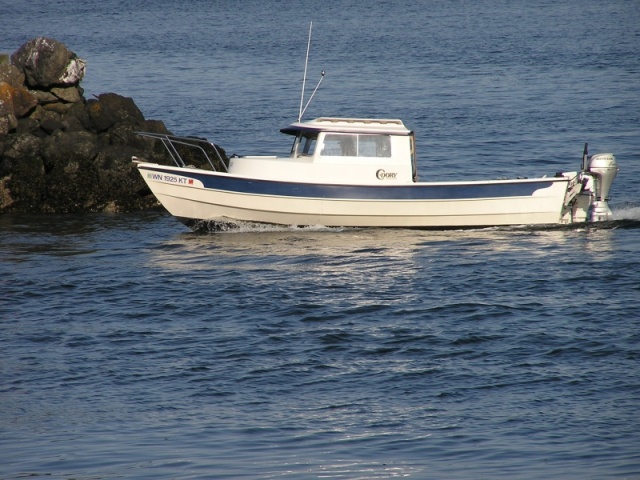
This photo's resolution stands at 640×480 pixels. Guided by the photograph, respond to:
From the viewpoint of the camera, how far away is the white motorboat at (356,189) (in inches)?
792

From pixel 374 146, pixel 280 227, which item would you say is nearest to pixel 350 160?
pixel 374 146

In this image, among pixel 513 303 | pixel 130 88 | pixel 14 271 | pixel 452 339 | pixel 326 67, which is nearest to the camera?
pixel 452 339

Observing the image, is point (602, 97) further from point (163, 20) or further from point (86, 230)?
point (163, 20)

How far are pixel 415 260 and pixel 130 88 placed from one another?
2702cm

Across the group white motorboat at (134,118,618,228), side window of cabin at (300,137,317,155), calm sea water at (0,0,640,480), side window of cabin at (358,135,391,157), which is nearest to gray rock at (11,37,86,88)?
calm sea water at (0,0,640,480)

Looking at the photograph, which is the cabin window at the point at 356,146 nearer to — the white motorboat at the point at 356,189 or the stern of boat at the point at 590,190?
the white motorboat at the point at 356,189

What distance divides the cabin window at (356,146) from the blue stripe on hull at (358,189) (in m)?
0.73

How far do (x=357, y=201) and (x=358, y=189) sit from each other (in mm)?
274

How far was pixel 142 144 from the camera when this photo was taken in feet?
80.1

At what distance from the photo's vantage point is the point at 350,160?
20203 mm

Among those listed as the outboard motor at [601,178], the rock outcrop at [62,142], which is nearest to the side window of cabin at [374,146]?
the outboard motor at [601,178]

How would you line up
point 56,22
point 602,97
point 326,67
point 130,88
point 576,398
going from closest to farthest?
point 576,398 < point 602,97 < point 130,88 < point 326,67 < point 56,22

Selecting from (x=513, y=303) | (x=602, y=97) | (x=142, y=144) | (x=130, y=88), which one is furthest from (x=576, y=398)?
(x=130, y=88)

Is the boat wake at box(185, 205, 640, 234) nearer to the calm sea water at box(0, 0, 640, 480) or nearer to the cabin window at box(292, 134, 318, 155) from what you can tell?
the calm sea water at box(0, 0, 640, 480)
